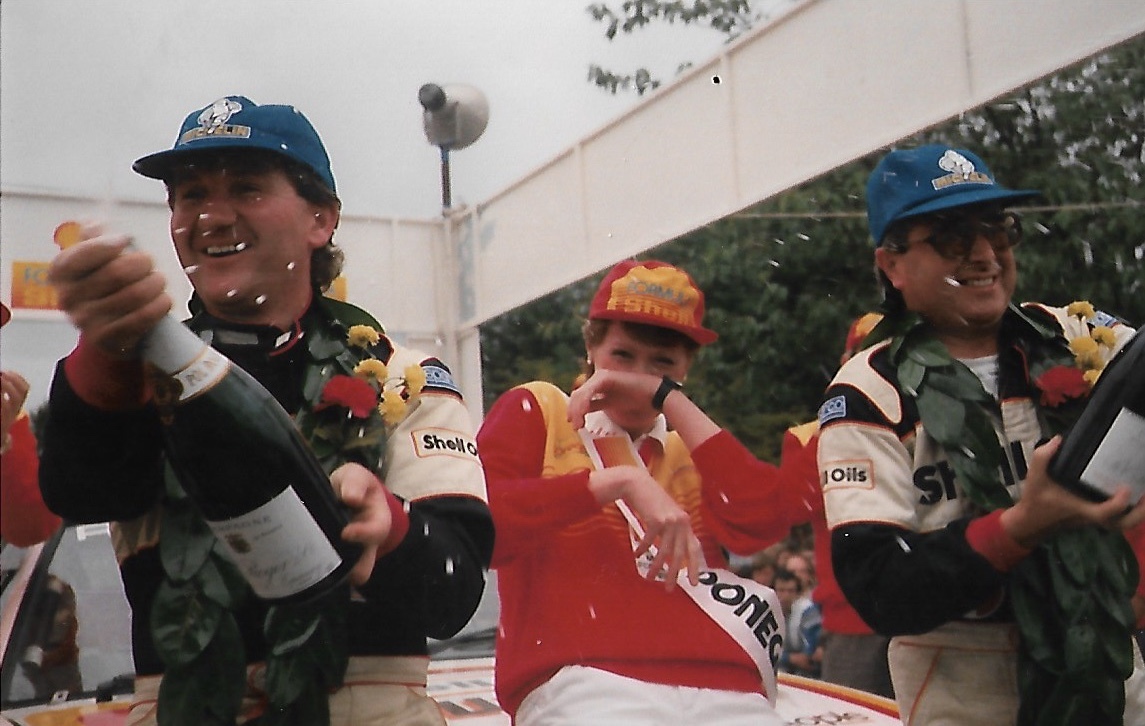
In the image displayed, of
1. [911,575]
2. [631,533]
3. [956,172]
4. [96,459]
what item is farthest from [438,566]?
[956,172]

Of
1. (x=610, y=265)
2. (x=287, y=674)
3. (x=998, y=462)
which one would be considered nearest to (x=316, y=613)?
(x=287, y=674)

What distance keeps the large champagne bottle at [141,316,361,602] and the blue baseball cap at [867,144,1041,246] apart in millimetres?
714

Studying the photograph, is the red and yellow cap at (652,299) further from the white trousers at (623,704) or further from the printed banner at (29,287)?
the printed banner at (29,287)

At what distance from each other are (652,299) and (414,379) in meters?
0.35

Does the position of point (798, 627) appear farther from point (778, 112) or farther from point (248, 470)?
point (248, 470)

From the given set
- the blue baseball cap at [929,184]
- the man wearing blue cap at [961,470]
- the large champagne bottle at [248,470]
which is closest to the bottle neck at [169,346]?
the large champagne bottle at [248,470]

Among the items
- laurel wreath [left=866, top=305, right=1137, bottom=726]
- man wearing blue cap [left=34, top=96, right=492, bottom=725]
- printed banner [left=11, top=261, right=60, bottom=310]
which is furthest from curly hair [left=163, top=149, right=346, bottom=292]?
laurel wreath [left=866, top=305, right=1137, bottom=726]

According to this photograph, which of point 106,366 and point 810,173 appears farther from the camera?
point 810,173

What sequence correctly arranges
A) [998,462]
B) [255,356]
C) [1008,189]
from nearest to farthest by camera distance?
[255,356], [998,462], [1008,189]

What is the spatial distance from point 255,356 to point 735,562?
57 centimetres

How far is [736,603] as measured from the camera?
46.6 inches

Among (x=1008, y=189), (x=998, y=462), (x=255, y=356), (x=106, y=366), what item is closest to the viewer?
(x=106, y=366)

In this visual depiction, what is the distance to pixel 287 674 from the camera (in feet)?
2.69

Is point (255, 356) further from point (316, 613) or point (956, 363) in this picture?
point (956, 363)
